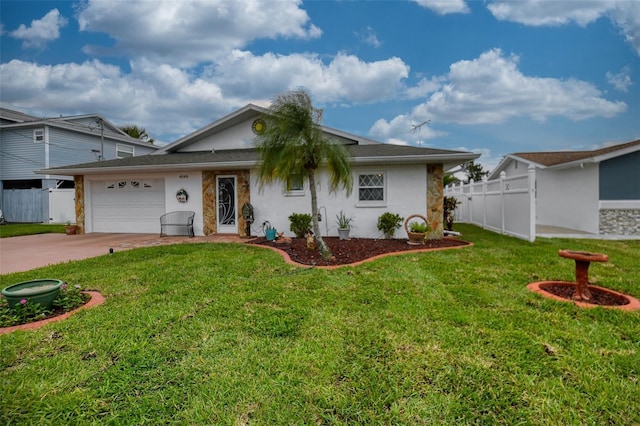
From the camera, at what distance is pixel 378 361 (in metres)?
2.88

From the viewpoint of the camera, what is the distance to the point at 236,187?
11.5 meters

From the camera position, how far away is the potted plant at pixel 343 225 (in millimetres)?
10125

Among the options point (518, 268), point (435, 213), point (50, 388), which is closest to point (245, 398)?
point (50, 388)

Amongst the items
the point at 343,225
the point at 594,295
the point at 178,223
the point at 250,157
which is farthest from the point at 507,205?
the point at 178,223

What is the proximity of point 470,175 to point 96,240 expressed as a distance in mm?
35972

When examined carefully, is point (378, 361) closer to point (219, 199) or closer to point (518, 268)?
point (518, 268)

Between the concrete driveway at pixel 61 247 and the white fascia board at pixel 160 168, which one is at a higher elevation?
the white fascia board at pixel 160 168

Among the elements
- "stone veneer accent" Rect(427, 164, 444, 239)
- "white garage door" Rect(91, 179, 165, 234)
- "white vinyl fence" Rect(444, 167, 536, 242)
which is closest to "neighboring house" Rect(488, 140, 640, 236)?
"white vinyl fence" Rect(444, 167, 536, 242)

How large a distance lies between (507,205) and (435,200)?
10.0 feet

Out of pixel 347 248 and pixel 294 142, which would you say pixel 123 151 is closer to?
pixel 294 142

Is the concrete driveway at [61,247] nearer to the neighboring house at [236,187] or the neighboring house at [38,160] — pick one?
the neighboring house at [236,187]

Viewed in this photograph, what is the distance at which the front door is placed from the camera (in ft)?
38.2

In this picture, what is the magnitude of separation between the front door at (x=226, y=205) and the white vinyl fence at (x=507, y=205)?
9445 millimetres

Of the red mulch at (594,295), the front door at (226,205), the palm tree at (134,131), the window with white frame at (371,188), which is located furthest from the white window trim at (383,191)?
the palm tree at (134,131)
